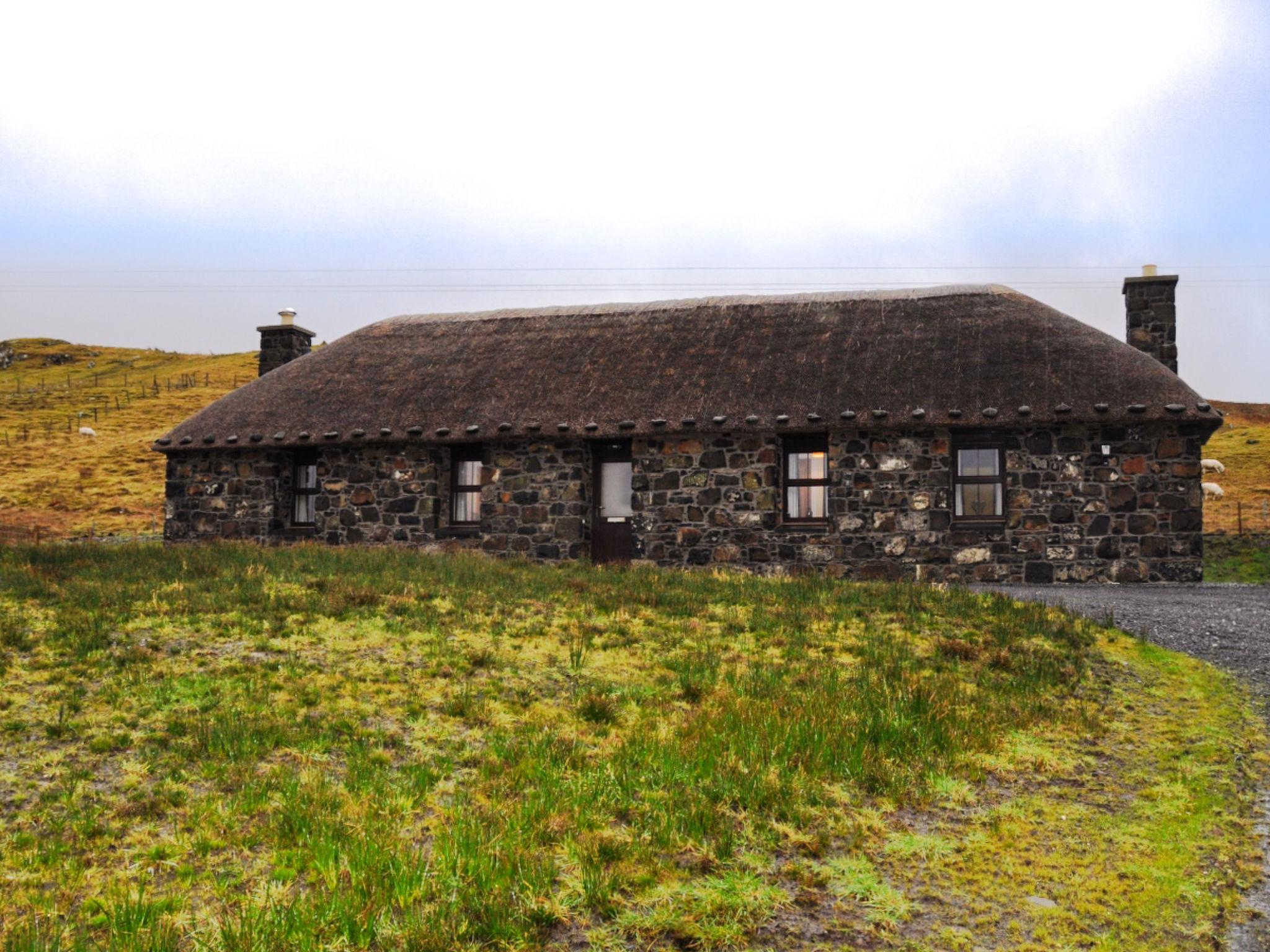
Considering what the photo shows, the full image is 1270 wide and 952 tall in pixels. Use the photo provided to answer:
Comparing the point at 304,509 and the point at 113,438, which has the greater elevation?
the point at 113,438

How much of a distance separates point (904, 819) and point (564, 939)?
2235 millimetres

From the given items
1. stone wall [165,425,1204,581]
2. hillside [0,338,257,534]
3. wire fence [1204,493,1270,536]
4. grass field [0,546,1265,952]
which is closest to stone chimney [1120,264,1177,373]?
stone wall [165,425,1204,581]

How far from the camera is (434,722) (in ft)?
24.5

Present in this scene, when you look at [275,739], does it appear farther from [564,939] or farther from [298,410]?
[298,410]

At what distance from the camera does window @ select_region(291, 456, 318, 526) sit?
66.0 feet

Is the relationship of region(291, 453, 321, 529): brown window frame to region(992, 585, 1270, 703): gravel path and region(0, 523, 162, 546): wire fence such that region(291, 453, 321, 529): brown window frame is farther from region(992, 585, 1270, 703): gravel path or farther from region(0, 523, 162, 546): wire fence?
region(992, 585, 1270, 703): gravel path

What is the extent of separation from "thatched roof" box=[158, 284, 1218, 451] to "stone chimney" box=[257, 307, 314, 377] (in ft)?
4.76

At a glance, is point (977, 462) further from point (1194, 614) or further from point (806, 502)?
point (1194, 614)

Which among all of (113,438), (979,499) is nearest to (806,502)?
(979,499)

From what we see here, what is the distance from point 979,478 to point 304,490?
12058mm

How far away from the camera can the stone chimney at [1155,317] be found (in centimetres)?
1858

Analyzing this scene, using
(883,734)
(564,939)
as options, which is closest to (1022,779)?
(883,734)

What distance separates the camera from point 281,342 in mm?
23797

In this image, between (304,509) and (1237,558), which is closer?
(304,509)
